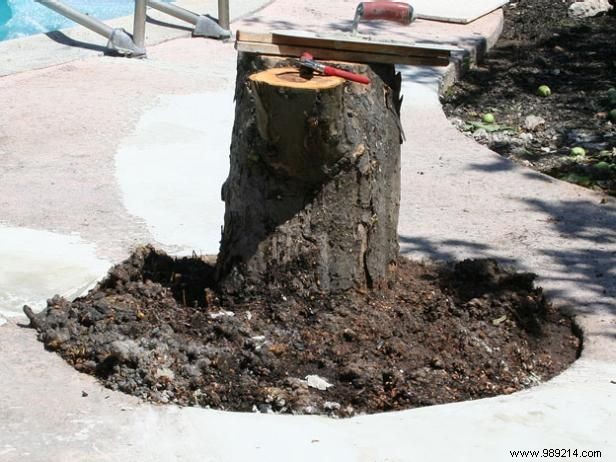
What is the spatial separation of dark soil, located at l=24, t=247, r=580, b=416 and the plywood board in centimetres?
587

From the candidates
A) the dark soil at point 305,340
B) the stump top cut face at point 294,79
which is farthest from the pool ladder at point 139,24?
the stump top cut face at point 294,79

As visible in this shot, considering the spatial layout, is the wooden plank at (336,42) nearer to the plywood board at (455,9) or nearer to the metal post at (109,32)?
the metal post at (109,32)

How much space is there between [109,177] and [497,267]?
2.31m

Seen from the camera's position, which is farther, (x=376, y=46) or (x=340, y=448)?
(x=376, y=46)

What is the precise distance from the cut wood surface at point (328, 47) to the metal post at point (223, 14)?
5102mm

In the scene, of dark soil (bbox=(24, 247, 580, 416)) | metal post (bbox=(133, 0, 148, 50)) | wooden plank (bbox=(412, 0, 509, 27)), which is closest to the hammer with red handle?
dark soil (bbox=(24, 247, 580, 416))

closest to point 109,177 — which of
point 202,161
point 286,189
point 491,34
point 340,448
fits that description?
point 202,161

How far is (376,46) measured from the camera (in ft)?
15.1

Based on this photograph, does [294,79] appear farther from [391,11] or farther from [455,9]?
[455,9]

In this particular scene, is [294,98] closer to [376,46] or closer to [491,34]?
[376,46]

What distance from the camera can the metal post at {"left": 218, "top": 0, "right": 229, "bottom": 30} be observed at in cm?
966

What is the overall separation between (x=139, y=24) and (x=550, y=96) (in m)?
3.00

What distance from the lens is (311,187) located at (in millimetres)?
4621

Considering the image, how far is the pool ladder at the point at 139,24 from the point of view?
8.97 metres
